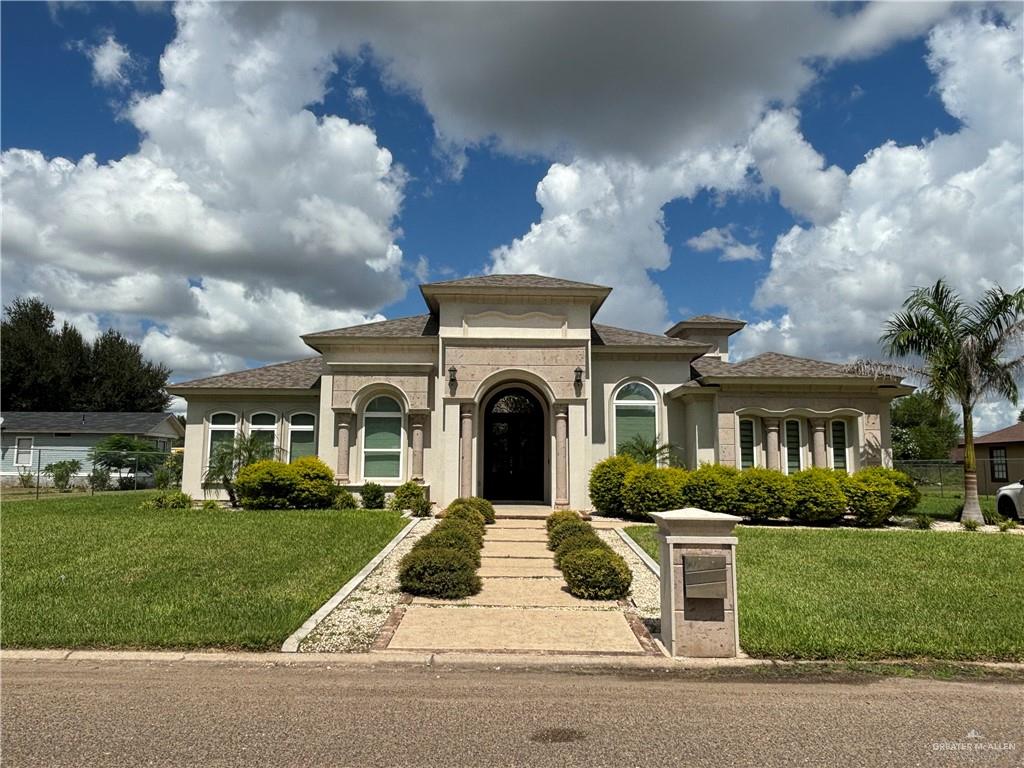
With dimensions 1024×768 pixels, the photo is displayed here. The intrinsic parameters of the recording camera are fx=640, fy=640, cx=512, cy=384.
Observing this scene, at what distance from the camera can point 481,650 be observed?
6375 millimetres

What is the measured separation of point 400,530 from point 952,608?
32.1 ft

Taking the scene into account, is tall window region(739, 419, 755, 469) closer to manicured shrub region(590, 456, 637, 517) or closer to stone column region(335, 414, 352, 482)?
manicured shrub region(590, 456, 637, 517)

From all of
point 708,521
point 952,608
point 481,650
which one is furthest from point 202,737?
point 952,608

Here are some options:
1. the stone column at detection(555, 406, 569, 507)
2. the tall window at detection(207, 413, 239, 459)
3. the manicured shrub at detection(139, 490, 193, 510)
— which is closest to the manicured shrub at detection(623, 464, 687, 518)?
the stone column at detection(555, 406, 569, 507)

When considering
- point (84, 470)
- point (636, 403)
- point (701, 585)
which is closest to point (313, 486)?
point (636, 403)

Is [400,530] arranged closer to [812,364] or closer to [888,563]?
[888,563]

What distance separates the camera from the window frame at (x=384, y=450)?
730 inches

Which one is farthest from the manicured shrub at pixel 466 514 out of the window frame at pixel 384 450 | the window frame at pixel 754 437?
the window frame at pixel 754 437

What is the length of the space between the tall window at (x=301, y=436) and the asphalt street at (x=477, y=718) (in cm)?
1459

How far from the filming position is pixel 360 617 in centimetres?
755

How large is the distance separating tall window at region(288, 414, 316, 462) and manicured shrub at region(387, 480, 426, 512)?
15.1 ft

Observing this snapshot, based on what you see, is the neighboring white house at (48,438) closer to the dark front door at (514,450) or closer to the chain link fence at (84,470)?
the chain link fence at (84,470)

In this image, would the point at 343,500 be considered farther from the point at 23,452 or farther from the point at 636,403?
the point at 23,452

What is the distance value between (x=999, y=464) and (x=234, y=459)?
118 ft
